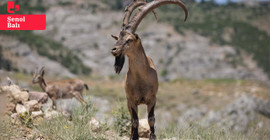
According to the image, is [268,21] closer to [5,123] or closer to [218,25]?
[218,25]

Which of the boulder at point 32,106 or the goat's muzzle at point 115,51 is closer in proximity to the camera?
the goat's muzzle at point 115,51

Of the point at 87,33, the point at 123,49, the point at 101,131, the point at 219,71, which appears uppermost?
the point at 123,49

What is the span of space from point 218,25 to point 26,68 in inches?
1969

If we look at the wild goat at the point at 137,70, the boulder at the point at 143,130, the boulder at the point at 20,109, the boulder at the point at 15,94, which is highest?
the wild goat at the point at 137,70

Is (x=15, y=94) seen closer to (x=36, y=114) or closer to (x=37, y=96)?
(x=37, y=96)

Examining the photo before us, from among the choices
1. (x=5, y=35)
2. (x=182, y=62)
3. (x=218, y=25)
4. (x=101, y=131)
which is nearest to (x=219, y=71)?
(x=182, y=62)

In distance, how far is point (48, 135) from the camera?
21.2ft

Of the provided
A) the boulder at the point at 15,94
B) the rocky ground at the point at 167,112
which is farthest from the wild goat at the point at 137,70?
the boulder at the point at 15,94

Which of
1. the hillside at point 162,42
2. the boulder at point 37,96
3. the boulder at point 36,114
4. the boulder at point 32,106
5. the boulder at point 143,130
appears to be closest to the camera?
the boulder at point 36,114

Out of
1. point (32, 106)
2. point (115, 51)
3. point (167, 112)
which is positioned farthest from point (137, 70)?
point (167, 112)

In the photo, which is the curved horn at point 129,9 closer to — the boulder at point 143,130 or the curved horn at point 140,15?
the curved horn at point 140,15

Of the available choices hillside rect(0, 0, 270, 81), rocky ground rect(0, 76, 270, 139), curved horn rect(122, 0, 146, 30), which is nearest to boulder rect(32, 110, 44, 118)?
rocky ground rect(0, 76, 270, 139)

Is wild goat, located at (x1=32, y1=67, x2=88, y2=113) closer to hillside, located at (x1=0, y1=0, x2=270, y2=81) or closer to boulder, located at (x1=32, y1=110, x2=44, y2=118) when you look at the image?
boulder, located at (x1=32, y1=110, x2=44, y2=118)

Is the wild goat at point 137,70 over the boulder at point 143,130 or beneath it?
over
